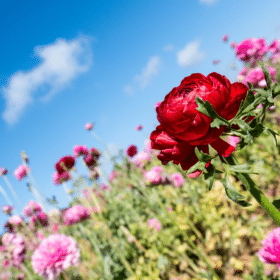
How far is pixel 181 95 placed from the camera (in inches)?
26.4

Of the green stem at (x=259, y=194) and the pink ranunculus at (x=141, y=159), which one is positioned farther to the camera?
the pink ranunculus at (x=141, y=159)

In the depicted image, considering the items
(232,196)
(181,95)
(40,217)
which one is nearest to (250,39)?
(181,95)

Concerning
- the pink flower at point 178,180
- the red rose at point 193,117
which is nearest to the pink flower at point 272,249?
the red rose at point 193,117

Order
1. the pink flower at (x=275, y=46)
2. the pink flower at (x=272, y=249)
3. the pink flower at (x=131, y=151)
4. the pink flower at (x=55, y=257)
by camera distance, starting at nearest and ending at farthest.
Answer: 1. the pink flower at (x=272, y=249)
2. the pink flower at (x=55, y=257)
3. the pink flower at (x=275, y=46)
4. the pink flower at (x=131, y=151)

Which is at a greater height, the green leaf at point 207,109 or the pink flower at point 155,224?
the green leaf at point 207,109

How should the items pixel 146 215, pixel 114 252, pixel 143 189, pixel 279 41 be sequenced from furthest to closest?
pixel 146 215 → pixel 279 41 → pixel 143 189 → pixel 114 252

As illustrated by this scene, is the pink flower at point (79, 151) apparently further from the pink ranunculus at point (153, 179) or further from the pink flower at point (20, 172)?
the pink flower at point (20, 172)

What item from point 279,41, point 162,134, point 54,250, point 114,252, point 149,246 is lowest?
point 149,246

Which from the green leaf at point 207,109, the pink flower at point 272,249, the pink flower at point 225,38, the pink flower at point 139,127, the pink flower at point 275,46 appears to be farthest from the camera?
the pink flower at point 225,38

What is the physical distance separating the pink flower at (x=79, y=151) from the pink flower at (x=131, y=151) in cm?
66

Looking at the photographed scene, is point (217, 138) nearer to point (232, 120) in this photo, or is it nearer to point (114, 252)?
point (232, 120)

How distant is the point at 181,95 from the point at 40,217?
3907 millimetres

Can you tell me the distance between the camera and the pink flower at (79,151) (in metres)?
2.84

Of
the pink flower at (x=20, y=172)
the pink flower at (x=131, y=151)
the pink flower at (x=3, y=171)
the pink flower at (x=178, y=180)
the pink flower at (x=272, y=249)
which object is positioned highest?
the pink flower at (x=3, y=171)
